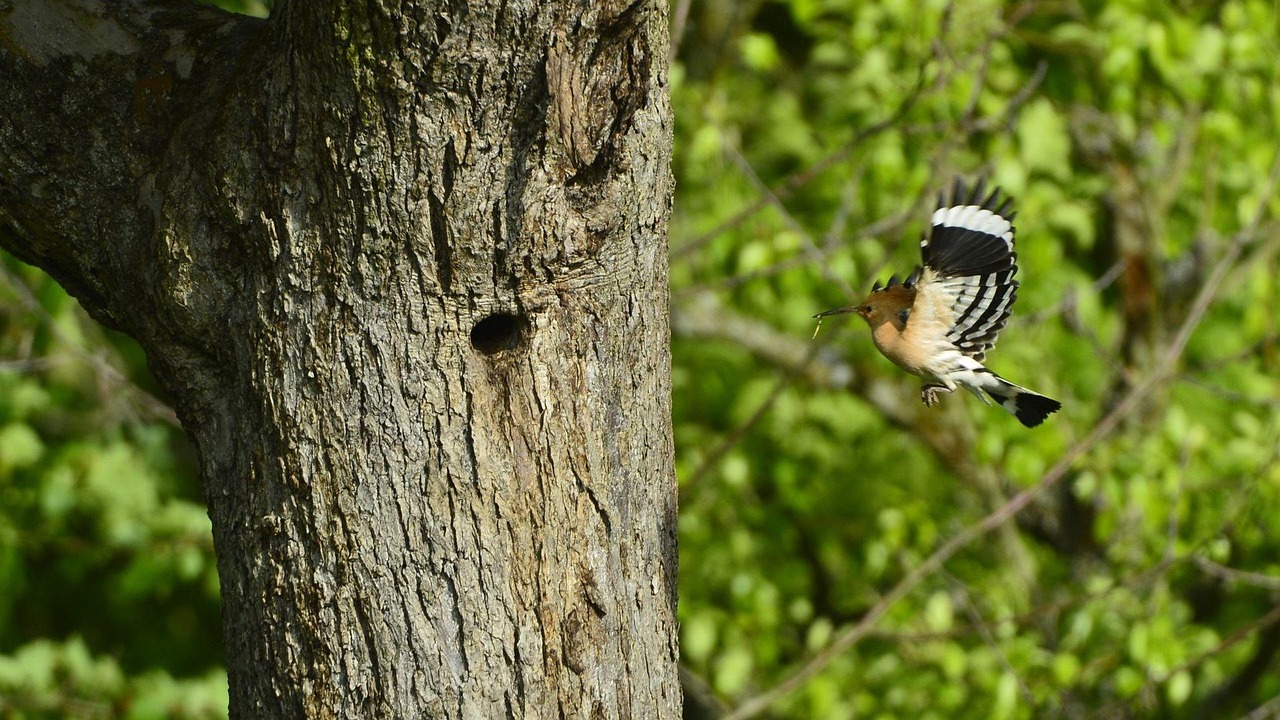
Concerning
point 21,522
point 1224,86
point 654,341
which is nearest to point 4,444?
point 21,522

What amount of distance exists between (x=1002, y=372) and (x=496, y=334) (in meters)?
3.22

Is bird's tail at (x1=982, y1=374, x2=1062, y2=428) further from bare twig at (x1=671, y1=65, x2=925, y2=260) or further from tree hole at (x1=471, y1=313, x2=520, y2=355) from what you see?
tree hole at (x1=471, y1=313, x2=520, y2=355)

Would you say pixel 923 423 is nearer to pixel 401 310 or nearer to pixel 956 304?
pixel 956 304

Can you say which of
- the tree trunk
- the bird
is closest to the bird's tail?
the bird

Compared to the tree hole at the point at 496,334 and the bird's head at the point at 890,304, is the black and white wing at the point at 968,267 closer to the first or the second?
the bird's head at the point at 890,304

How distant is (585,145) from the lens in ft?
5.32

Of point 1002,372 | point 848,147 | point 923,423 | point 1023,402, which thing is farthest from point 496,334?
point 923,423

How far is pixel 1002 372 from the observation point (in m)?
4.55

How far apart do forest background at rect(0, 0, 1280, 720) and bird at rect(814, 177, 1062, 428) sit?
1070 millimetres

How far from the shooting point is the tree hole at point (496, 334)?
1.72 m

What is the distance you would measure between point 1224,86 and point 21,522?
15.9ft

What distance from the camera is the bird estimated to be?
2.55 metres

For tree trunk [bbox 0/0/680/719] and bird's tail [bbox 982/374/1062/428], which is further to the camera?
bird's tail [bbox 982/374/1062/428]

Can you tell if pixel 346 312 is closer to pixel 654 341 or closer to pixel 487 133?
pixel 487 133
